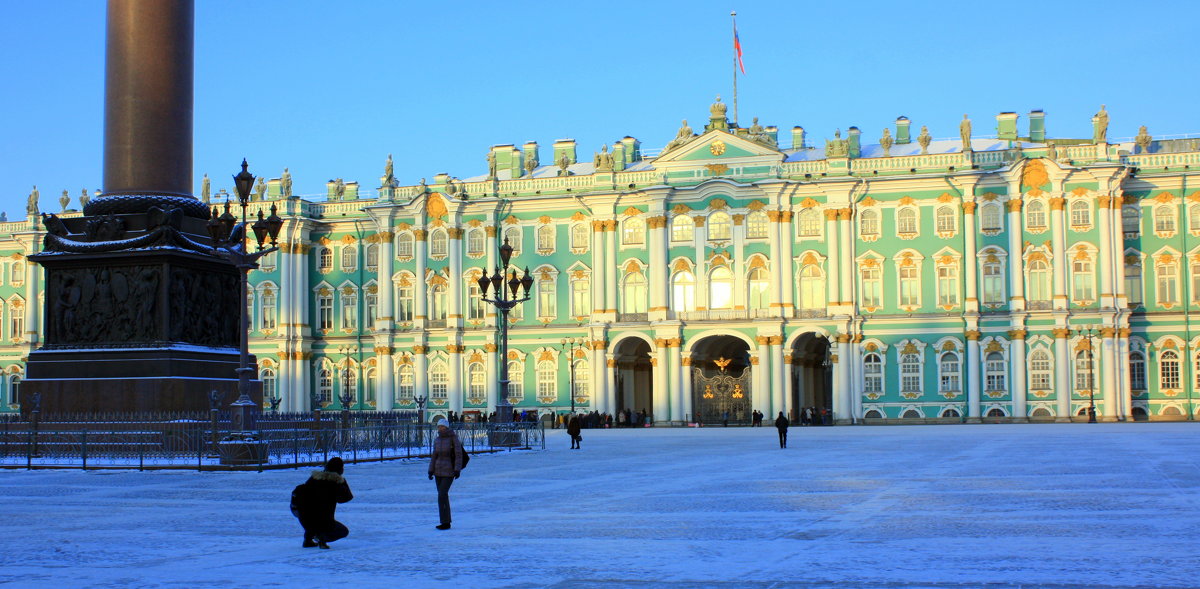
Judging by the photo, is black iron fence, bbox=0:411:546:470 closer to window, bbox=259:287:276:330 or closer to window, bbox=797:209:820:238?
window, bbox=797:209:820:238

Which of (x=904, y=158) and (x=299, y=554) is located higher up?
(x=904, y=158)

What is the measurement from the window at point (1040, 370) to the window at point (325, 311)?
108 ft

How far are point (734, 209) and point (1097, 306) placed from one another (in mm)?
15882

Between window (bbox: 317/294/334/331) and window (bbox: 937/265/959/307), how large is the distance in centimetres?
2911

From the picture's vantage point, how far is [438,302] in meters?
70.9

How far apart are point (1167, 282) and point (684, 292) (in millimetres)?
20501

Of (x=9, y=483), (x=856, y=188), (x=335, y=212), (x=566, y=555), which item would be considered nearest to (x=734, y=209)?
(x=856, y=188)

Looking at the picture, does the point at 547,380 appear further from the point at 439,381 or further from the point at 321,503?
the point at 321,503

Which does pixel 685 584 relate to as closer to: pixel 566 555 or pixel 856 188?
pixel 566 555

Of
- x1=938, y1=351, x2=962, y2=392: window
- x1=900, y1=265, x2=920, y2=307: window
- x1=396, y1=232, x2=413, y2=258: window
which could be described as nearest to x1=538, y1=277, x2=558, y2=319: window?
x1=396, y1=232, x2=413, y2=258: window

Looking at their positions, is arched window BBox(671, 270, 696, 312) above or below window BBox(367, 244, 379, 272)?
below

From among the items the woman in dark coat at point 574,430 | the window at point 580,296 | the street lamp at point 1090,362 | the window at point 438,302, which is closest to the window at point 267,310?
the window at point 438,302

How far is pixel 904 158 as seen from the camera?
64750mm

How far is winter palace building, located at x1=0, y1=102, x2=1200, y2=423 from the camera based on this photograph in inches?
2468
